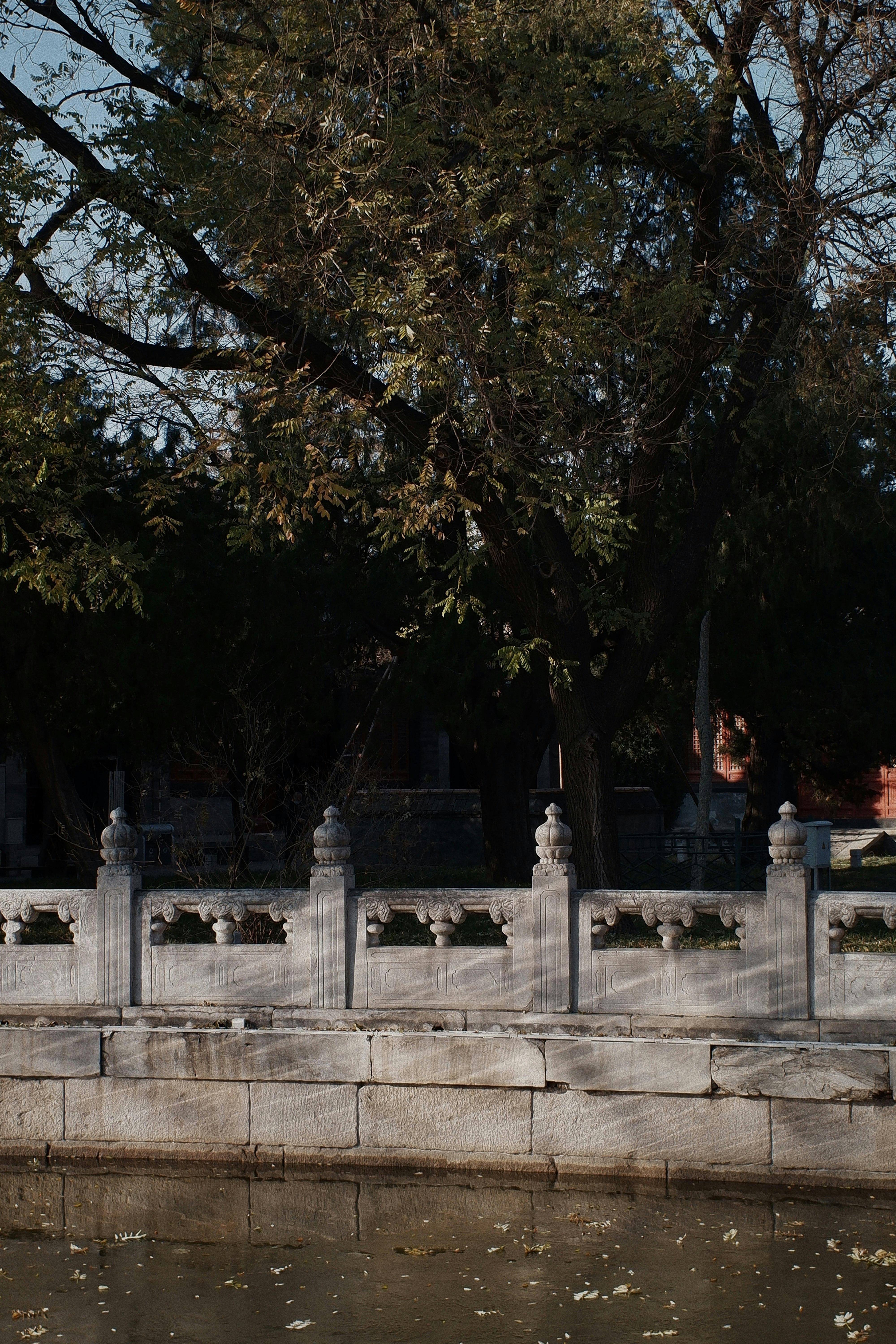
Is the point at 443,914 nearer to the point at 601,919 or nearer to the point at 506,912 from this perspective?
the point at 506,912

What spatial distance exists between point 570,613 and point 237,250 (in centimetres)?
376

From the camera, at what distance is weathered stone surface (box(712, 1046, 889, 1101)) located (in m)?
6.97

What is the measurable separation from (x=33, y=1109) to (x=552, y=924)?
10.8 ft

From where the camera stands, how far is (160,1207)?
7199mm

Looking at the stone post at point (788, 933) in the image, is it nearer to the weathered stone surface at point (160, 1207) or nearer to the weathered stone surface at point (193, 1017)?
the weathered stone surface at point (193, 1017)

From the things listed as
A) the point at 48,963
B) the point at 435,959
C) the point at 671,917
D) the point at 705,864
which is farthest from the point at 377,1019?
the point at 705,864

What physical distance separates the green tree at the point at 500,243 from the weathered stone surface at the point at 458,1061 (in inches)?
122

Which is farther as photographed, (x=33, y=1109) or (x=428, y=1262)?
(x=33, y=1109)

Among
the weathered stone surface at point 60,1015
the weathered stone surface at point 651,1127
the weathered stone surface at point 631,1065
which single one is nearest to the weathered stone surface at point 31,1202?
the weathered stone surface at point 60,1015

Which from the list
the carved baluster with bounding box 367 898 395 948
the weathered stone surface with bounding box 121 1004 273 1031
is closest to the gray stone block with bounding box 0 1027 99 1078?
the weathered stone surface with bounding box 121 1004 273 1031

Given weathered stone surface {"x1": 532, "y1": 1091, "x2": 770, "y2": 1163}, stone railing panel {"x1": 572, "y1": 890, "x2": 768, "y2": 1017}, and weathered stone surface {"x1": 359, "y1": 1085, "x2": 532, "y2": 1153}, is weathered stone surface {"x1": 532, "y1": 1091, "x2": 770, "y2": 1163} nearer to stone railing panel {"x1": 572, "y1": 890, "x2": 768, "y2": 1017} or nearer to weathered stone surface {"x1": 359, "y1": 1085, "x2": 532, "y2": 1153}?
weathered stone surface {"x1": 359, "y1": 1085, "x2": 532, "y2": 1153}

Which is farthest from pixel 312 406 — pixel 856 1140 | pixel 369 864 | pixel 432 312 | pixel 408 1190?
pixel 369 864

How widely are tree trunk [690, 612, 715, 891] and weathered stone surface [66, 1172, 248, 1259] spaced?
8.80 metres

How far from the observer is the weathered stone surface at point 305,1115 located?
767 centimetres
